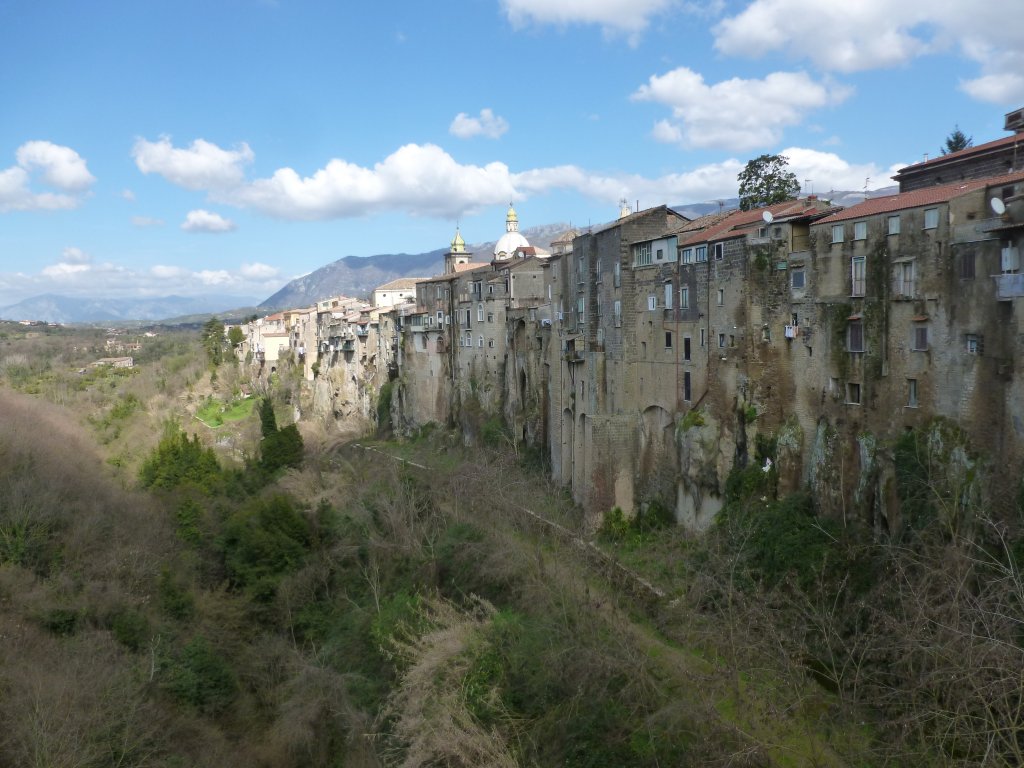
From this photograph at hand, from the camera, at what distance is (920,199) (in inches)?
899

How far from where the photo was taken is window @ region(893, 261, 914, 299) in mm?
23016

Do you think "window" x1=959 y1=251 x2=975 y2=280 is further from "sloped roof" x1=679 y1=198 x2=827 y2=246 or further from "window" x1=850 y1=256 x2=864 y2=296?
"sloped roof" x1=679 y1=198 x2=827 y2=246

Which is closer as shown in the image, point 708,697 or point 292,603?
point 708,697

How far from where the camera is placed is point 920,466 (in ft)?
72.5

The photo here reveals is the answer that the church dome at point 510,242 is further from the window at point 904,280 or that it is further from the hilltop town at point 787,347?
the window at point 904,280

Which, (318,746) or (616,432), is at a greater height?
(616,432)

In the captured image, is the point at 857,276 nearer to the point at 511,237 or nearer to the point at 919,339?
the point at 919,339

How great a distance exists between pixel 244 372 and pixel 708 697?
3304 inches

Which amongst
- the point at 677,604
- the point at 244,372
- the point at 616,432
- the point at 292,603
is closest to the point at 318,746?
the point at 292,603

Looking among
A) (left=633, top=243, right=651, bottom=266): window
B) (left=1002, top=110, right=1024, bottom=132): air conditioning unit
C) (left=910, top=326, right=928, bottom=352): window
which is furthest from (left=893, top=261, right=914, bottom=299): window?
(left=633, top=243, right=651, bottom=266): window

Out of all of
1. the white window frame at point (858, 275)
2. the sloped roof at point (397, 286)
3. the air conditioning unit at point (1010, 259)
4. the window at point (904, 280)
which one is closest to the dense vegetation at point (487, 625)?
the window at point (904, 280)

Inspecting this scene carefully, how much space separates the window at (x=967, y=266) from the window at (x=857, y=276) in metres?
3.06

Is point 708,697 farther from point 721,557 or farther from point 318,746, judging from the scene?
point 318,746

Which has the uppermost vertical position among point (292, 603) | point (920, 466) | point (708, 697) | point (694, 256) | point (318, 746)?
point (694, 256)
